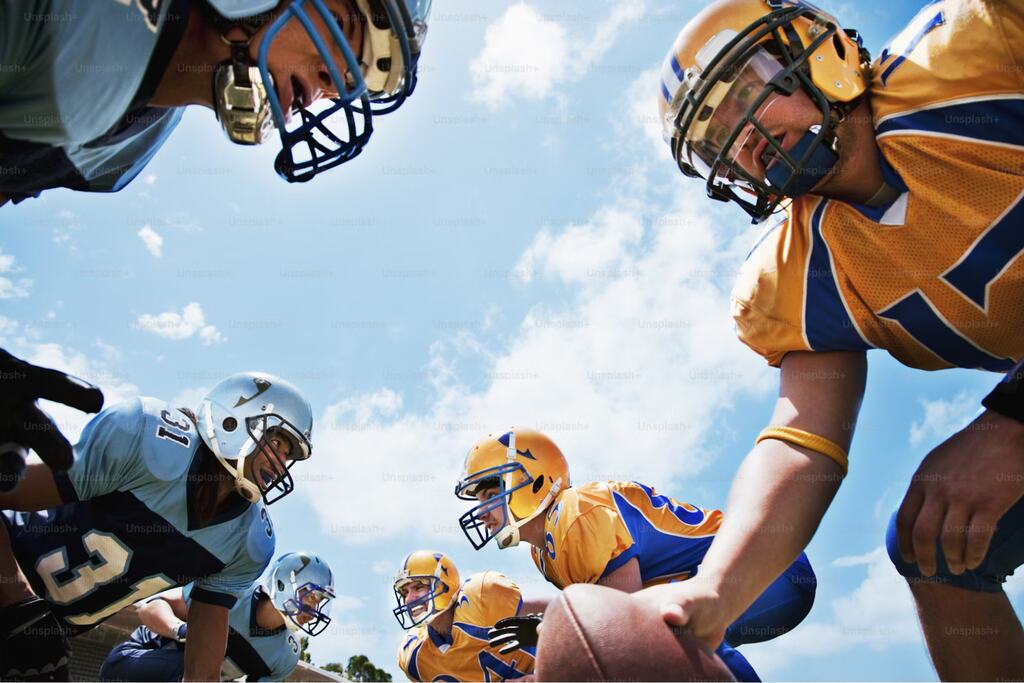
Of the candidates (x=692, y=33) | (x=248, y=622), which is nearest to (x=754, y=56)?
(x=692, y=33)

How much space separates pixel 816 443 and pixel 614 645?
0.98 meters

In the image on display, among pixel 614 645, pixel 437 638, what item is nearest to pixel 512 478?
pixel 437 638

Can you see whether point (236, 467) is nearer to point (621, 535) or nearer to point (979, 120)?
point (621, 535)

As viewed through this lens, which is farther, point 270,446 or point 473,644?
point 473,644

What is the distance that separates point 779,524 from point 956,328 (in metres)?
0.84

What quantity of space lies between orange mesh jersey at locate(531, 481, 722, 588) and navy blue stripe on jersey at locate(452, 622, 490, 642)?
6.97 ft

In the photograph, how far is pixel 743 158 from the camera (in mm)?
2521

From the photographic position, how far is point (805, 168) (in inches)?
94.3

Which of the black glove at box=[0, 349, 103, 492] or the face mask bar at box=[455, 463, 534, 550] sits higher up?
the black glove at box=[0, 349, 103, 492]

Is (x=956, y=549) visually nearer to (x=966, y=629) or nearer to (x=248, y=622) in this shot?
(x=966, y=629)

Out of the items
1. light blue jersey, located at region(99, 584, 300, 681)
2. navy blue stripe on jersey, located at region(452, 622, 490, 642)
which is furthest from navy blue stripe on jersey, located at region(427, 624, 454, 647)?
light blue jersey, located at region(99, 584, 300, 681)

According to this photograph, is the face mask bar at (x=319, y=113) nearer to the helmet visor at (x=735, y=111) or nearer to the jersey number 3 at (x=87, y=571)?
the helmet visor at (x=735, y=111)

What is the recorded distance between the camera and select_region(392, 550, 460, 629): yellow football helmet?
27.5 feet

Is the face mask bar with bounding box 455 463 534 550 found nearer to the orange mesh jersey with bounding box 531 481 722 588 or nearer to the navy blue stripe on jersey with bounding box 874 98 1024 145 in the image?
the orange mesh jersey with bounding box 531 481 722 588
